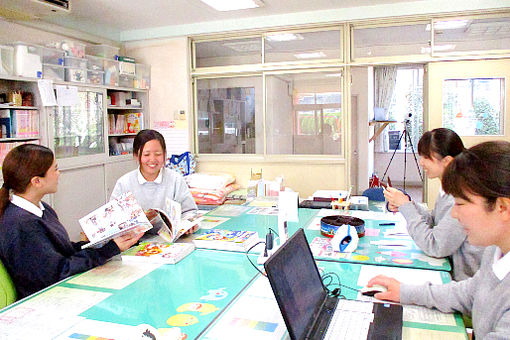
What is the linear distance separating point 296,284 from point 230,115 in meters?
4.25

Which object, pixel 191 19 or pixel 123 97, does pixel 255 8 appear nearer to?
pixel 191 19

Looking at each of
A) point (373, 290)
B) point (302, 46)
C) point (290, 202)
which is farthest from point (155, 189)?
point (302, 46)

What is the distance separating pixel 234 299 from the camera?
1600mm

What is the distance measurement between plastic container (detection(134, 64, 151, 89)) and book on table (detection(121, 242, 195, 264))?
3.45 m

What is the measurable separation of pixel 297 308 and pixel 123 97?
4498mm

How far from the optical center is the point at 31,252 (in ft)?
5.71

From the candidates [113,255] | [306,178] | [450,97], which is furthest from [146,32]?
[113,255]

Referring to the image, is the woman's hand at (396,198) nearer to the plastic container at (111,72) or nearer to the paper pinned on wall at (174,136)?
the paper pinned on wall at (174,136)

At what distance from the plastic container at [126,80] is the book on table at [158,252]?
326 centimetres

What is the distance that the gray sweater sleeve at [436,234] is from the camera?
189 cm

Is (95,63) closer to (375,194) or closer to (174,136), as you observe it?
(174,136)

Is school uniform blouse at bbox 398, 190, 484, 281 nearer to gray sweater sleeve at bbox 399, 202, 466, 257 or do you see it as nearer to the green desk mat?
gray sweater sleeve at bbox 399, 202, 466, 257

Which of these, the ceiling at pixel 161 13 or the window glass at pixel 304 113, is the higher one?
the ceiling at pixel 161 13

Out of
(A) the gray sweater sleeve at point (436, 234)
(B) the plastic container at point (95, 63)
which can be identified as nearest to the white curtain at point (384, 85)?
(B) the plastic container at point (95, 63)
